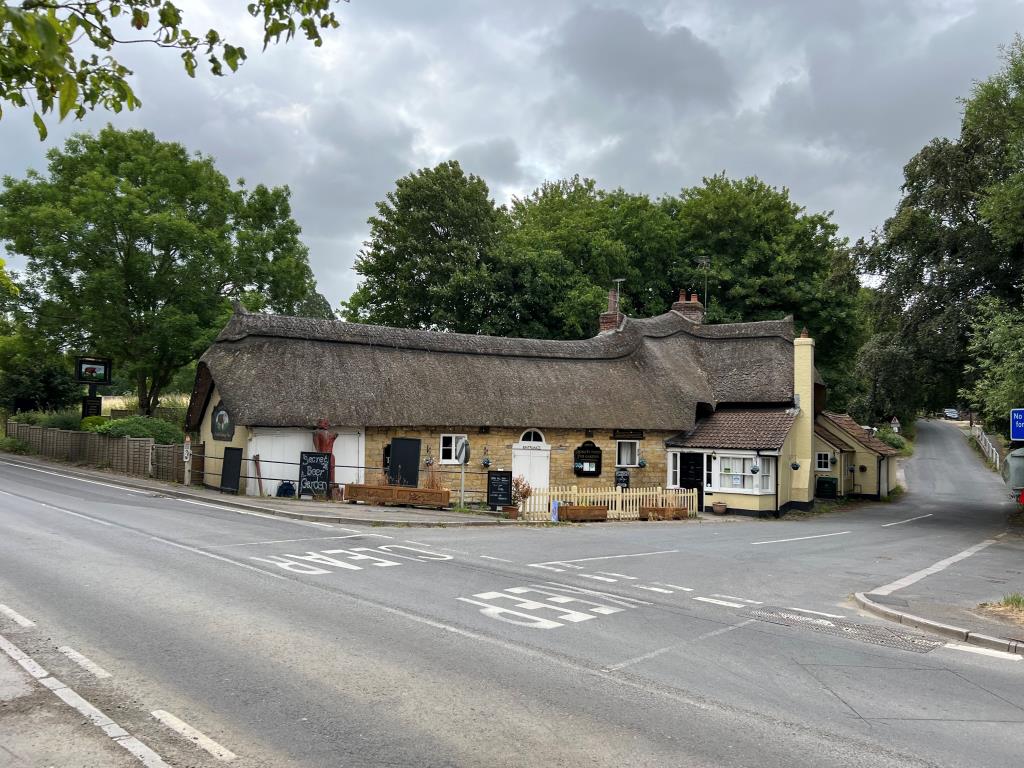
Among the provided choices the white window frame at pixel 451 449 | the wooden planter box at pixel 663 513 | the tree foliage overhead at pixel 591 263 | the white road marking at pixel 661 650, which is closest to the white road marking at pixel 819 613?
the white road marking at pixel 661 650

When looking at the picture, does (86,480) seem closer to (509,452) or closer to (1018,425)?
(509,452)

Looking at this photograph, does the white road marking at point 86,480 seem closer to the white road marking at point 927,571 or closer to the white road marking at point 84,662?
the white road marking at point 84,662

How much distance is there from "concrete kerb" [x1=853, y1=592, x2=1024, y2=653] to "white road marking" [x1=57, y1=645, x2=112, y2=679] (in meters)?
10.4

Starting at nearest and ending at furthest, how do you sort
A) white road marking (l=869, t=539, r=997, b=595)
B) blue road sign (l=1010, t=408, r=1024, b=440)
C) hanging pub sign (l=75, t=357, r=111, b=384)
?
blue road sign (l=1010, t=408, r=1024, b=440) < white road marking (l=869, t=539, r=997, b=595) < hanging pub sign (l=75, t=357, r=111, b=384)

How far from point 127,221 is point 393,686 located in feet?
108

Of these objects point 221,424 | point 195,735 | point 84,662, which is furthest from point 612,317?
point 195,735

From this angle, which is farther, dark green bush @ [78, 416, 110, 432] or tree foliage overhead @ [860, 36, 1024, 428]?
dark green bush @ [78, 416, 110, 432]

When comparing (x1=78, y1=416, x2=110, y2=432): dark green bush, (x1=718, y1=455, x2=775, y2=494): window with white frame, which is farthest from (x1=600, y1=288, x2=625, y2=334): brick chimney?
(x1=78, y1=416, x2=110, y2=432): dark green bush

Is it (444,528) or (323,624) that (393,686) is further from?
(444,528)

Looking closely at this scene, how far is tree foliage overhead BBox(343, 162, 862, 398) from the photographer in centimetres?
4334

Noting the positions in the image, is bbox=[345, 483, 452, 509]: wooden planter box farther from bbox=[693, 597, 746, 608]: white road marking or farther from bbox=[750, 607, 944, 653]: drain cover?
bbox=[750, 607, 944, 653]: drain cover

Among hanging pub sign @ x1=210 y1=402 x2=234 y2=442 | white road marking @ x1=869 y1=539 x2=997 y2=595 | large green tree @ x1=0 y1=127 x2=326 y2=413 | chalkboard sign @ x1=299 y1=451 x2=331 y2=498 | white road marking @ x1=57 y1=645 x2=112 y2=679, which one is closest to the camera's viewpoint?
white road marking @ x1=57 y1=645 x2=112 y2=679

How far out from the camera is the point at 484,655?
7.79 metres

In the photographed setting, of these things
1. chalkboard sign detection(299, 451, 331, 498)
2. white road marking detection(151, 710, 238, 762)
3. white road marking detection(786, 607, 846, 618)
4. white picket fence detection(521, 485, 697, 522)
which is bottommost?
white road marking detection(786, 607, 846, 618)
